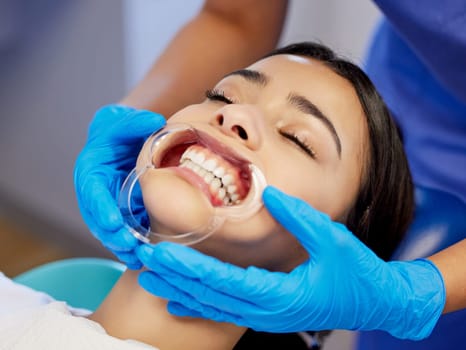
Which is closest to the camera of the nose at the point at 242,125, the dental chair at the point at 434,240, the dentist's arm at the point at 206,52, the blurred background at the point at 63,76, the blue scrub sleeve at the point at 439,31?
the nose at the point at 242,125

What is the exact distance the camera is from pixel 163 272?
98cm

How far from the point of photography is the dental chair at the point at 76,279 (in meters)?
1.60

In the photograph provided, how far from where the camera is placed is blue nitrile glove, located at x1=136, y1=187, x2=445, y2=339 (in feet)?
3.07

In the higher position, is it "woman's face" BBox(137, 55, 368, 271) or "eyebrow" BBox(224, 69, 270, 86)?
"eyebrow" BBox(224, 69, 270, 86)

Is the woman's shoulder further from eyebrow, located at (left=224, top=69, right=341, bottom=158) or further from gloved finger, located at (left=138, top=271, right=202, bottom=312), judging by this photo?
eyebrow, located at (left=224, top=69, right=341, bottom=158)

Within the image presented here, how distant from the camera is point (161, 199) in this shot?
981 mm

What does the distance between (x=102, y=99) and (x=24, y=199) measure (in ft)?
2.45

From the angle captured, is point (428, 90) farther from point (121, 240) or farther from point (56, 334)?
point (56, 334)

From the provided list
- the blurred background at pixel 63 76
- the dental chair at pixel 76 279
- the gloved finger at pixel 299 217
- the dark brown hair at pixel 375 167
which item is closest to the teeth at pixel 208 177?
the gloved finger at pixel 299 217

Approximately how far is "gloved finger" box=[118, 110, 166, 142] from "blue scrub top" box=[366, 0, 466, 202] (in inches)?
19.6

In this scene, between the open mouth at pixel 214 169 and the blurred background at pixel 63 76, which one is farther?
the blurred background at pixel 63 76

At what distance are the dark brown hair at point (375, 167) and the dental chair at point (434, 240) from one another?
0.30 feet

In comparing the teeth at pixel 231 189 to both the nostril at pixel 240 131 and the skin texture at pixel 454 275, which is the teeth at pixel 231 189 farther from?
the skin texture at pixel 454 275

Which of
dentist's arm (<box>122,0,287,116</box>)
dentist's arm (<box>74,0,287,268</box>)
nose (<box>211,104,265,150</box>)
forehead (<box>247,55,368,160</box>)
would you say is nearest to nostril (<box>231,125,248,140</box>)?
nose (<box>211,104,265,150</box>)
